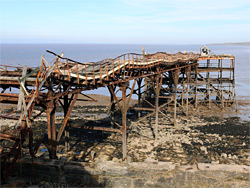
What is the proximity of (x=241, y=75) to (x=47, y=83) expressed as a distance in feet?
177

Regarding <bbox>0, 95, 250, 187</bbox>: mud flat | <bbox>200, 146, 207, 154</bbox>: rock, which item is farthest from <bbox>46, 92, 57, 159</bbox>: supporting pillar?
<bbox>200, 146, 207, 154</bbox>: rock

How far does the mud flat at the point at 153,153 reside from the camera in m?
11.6

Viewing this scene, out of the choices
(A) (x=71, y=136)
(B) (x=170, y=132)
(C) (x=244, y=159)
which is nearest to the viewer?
(C) (x=244, y=159)

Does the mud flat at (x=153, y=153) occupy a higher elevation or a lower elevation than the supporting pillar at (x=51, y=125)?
lower

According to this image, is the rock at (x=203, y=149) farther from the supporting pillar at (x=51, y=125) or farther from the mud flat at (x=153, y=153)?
the supporting pillar at (x=51, y=125)

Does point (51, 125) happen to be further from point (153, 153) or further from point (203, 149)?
point (203, 149)

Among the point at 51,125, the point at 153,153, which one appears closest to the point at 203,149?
the point at 153,153

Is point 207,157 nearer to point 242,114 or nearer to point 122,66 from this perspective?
point 122,66

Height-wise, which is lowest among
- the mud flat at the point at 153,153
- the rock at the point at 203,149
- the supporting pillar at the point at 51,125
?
the rock at the point at 203,149

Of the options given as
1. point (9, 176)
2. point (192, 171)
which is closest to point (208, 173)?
point (192, 171)

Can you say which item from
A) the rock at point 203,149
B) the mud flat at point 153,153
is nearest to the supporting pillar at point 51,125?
the mud flat at point 153,153

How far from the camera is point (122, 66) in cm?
1527

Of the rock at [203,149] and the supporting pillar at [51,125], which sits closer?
the supporting pillar at [51,125]

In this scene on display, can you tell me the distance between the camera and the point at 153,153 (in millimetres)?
16750
